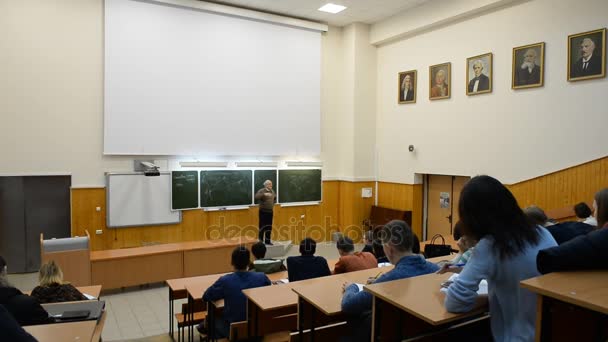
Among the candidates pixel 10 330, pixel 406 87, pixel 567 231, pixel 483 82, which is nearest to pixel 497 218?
pixel 567 231

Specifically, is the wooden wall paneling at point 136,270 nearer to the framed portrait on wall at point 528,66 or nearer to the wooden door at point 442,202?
the wooden door at point 442,202

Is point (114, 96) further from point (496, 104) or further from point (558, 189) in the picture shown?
point (558, 189)

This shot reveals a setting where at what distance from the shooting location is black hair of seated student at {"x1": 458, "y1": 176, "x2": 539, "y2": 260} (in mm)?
1797

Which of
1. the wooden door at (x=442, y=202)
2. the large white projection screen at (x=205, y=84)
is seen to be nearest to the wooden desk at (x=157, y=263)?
the large white projection screen at (x=205, y=84)

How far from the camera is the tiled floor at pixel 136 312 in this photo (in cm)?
471

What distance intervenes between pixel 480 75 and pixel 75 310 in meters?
7.58

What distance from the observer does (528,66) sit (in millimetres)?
7121

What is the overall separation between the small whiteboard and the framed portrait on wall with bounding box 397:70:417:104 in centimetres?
543

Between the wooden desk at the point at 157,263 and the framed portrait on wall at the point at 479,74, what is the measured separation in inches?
206

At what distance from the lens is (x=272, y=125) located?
9359 millimetres

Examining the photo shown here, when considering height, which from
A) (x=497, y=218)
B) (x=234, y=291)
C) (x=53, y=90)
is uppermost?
(x=53, y=90)

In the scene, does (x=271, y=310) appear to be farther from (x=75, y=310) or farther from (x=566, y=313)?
(x=566, y=313)

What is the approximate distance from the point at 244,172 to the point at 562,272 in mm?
7747

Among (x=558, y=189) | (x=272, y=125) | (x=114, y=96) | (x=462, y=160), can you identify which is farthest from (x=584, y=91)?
(x=114, y=96)
